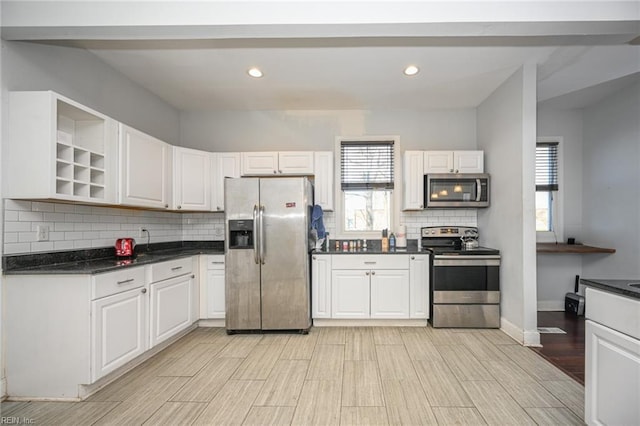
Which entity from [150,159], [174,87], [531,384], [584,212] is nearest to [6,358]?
[150,159]

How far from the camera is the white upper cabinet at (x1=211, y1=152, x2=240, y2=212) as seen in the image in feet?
13.3

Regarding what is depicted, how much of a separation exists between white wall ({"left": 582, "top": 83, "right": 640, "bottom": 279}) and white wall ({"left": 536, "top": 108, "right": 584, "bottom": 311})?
0.08 meters

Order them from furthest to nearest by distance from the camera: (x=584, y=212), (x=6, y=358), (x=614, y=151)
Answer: (x=584, y=212) → (x=614, y=151) → (x=6, y=358)

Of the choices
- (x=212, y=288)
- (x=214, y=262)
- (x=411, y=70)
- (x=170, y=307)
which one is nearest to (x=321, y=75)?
(x=411, y=70)

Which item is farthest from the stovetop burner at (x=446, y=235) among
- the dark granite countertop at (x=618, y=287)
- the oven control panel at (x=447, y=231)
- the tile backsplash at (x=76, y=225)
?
the tile backsplash at (x=76, y=225)

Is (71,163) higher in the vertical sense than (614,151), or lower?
lower

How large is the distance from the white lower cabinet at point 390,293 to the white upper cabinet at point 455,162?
138cm

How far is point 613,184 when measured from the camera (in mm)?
3949

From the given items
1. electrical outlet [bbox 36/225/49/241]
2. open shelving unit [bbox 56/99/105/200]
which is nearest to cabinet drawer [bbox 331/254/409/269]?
Answer: open shelving unit [bbox 56/99/105/200]

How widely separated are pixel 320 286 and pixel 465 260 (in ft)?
5.55

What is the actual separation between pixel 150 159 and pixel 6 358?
193 cm

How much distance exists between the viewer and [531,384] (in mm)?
2408

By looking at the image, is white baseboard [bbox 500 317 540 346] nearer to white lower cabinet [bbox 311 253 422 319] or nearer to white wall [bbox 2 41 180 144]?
white lower cabinet [bbox 311 253 422 319]

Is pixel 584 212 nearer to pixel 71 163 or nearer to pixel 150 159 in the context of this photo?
pixel 150 159
